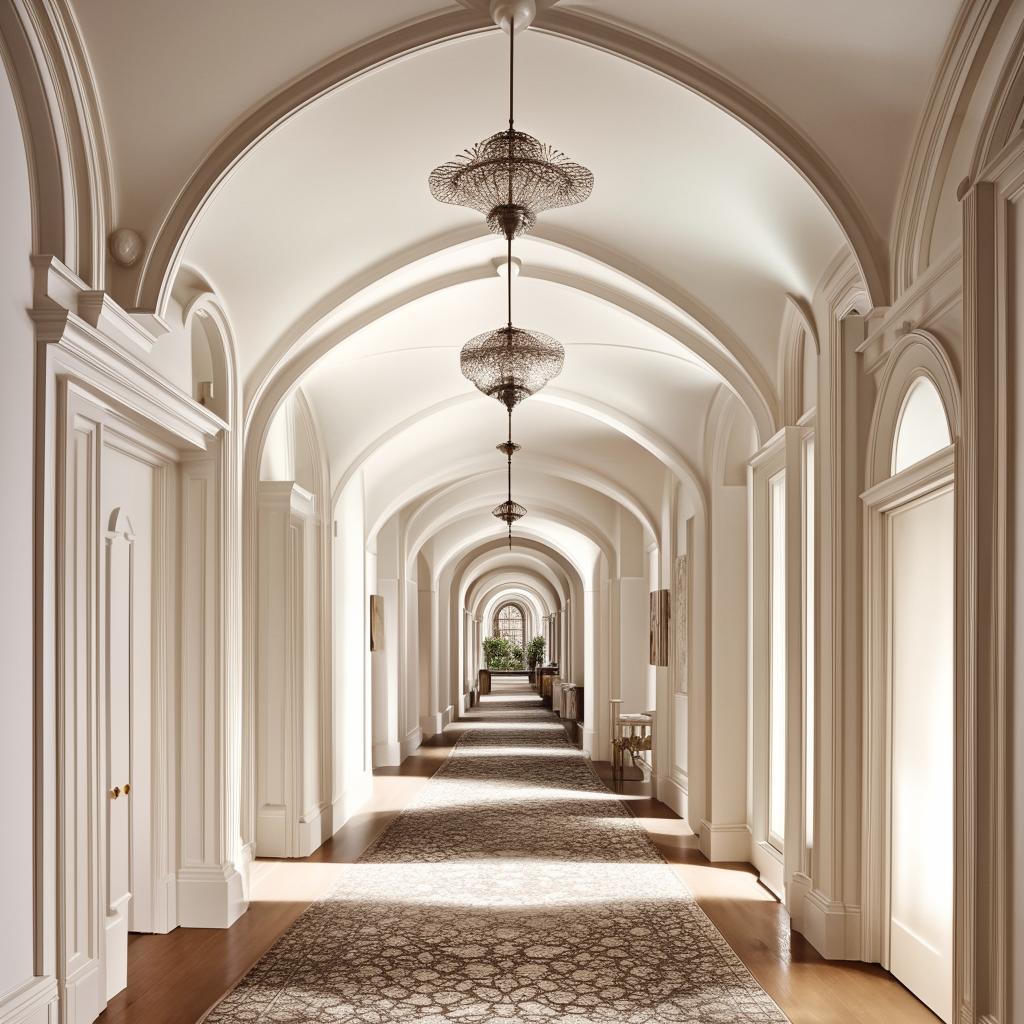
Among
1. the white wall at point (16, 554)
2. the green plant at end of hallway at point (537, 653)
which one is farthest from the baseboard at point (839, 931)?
the green plant at end of hallway at point (537, 653)

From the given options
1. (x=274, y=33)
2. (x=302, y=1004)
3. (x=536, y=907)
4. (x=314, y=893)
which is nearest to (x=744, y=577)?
(x=536, y=907)

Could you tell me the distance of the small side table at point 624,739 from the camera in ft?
41.9

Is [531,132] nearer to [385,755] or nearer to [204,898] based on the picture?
[204,898]

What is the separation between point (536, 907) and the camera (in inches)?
268

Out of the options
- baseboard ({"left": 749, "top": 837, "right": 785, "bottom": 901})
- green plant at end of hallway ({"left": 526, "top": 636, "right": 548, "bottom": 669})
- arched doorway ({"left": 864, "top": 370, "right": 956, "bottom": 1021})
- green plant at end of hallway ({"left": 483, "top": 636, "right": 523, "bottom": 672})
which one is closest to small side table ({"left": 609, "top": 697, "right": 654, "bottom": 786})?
baseboard ({"left": 749, "top": 837, "right": 785, "bottom": 901})

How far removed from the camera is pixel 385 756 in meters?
14.7

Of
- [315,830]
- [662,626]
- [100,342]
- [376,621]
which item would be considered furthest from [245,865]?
[376,621]

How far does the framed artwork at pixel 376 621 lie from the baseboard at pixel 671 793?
3598 mm

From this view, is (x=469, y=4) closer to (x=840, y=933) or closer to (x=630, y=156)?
(x=630, y=156)

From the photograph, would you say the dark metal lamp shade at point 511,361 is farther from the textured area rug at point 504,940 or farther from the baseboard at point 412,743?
the baseboard at point 412,743

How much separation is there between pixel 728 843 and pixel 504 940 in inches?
120

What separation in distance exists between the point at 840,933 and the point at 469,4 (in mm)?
4712

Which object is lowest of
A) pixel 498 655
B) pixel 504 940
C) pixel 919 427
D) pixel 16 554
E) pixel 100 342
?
pixel 498 655

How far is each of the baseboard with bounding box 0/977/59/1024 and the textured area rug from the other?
3.12ft
